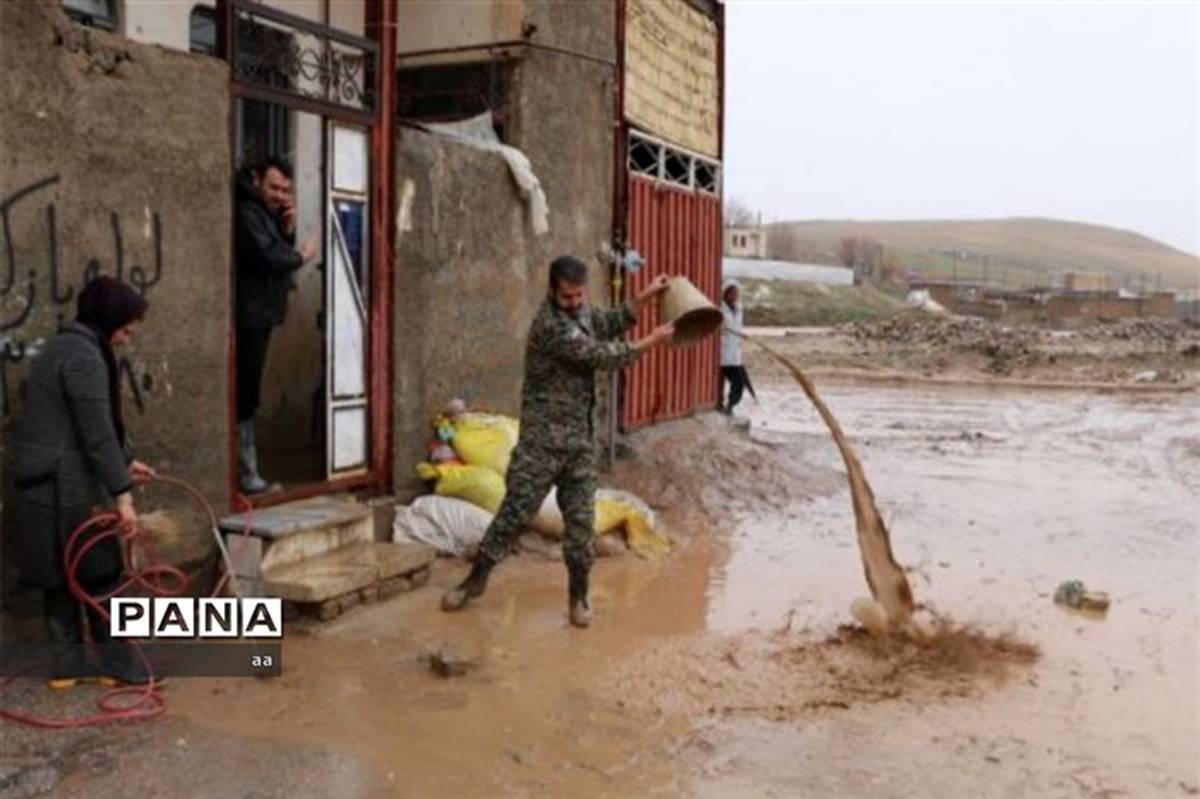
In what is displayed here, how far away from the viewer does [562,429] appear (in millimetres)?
6164

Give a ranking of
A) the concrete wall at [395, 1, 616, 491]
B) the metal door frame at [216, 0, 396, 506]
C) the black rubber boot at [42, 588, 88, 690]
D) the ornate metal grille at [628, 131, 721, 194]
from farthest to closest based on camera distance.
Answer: the ornate metal grille at [628, 131, 721, 194] → the concrete wall at [395, 1, 616, 491] → the metal door frame at [216, 0, 396, 506] → the black rubber boot at [42, 588, 88, 690]

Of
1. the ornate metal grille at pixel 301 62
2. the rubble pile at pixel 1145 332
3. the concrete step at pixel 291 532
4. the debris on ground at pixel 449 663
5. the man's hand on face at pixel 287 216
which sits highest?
the ornate metal grille at pixel 301 62

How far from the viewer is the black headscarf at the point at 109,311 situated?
4.73 meters

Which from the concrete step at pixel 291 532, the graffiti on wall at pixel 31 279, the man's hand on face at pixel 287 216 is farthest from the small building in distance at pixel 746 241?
the graffiti on wall at pixel 31 279

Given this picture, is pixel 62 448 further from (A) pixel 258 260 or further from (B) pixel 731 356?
(B) pixel 731 356

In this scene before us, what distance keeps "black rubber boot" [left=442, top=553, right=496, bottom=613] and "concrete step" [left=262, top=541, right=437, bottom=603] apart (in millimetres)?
395

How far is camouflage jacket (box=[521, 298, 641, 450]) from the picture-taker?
6051 mm

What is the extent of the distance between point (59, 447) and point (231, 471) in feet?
5.07

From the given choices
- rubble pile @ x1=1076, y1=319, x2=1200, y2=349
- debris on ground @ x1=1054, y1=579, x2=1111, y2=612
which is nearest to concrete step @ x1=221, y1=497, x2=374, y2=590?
debris on ground @ x1=1054, y1=579, x2=1111, y2=612

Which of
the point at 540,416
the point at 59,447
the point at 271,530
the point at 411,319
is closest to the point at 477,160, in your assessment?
the point at 411,319

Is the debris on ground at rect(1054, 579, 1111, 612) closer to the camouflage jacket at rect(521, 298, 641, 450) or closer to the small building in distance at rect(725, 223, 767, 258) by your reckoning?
the camouflage jacket at rect(521, 298, 641, 450)

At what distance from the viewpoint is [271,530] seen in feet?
19.9

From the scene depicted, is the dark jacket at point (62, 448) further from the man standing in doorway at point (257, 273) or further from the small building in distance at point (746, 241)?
the small building in distance at point (746, 241)

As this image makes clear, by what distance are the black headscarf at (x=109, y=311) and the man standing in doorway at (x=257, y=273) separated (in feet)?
5.51
